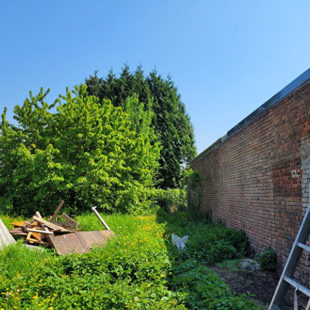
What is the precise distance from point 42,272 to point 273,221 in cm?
457

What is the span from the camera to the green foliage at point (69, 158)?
12.8 m

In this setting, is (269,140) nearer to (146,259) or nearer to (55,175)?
(146,259)

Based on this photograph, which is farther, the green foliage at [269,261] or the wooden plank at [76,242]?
the wooden plank at [76,242]

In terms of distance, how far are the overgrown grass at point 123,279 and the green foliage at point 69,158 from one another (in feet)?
20.6

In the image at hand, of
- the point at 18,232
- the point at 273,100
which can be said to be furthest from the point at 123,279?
the point at 273,100

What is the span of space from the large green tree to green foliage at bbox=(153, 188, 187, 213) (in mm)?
2504

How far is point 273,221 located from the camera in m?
5.80

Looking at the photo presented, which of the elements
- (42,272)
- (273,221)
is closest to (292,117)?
(273,221)

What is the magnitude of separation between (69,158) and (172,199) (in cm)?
804

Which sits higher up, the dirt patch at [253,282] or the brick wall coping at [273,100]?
the brick wall coping at [273,100]

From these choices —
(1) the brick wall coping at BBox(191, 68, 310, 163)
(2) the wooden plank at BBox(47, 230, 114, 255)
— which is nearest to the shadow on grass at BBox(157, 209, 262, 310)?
(2) the wooden plank at BBox(47, 230, 114, 255)

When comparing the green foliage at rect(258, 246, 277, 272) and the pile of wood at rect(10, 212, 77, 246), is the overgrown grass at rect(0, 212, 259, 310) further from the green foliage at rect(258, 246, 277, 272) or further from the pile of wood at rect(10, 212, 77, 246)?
the green foliage at rect(258, 246, 277, 272)

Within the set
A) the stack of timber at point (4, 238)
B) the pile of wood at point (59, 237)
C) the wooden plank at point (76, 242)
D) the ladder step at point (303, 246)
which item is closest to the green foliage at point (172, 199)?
the pile of wood at point (59, 237)

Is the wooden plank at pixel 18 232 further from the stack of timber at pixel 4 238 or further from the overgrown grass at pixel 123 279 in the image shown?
the overgrown grass at pixel 123 279
